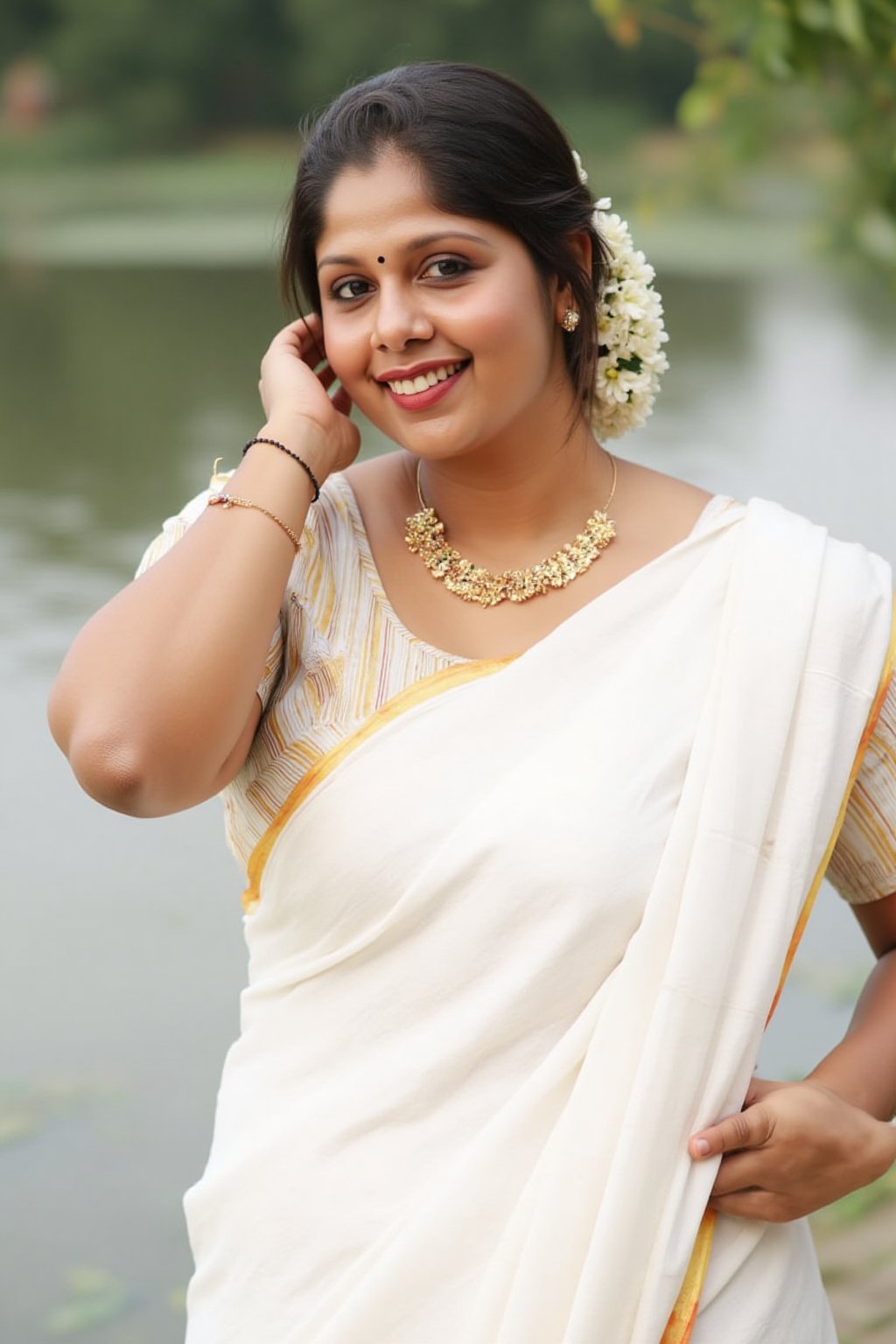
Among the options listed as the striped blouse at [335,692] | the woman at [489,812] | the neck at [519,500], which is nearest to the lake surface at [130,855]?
the woman at [489,812]

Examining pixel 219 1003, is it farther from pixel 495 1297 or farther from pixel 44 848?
pixel 495 1297

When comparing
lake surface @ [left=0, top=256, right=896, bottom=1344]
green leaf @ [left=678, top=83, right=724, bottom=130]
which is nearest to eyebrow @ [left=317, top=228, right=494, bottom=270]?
green leaf @ [left=678, top=83, right=724, bottom=130]

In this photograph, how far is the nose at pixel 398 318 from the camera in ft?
4.63

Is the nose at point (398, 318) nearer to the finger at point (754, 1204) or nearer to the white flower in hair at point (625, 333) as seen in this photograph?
the white flower in hair at point (625, 333)

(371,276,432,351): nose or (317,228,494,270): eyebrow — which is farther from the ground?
(317,228,494,270): eyebrow

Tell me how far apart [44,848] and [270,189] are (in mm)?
15038

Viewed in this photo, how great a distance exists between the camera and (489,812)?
1.36 meters

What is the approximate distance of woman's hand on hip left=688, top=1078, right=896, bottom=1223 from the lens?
1346 mm

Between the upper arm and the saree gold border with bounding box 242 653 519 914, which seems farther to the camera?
the upper arm

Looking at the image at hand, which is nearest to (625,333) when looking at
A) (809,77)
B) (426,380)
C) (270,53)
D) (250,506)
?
(426,380)

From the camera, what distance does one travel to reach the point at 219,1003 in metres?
3.19

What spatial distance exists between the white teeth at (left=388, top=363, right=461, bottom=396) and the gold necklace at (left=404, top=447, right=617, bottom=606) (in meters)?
0.17

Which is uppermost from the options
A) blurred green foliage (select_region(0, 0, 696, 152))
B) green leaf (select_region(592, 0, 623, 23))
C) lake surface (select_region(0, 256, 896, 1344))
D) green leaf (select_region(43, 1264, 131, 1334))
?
blurred green foliage (select_region(0, 0, 696, 152))

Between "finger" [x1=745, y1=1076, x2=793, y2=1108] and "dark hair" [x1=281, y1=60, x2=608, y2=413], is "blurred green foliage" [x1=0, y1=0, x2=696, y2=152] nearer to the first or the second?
"dark hair" [x1=281, y1=60, x2=608, y2=413]
